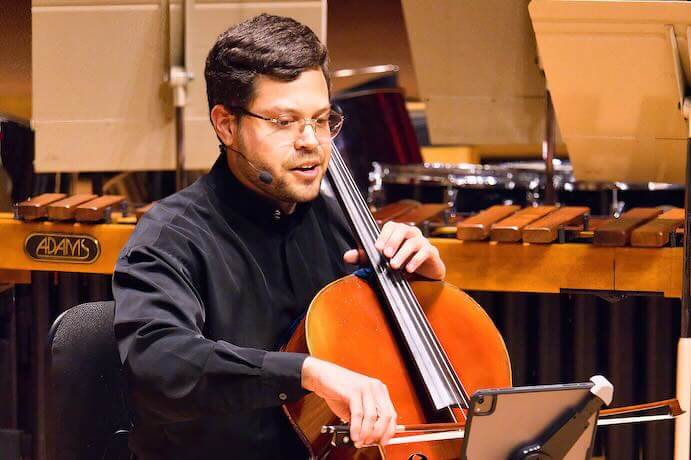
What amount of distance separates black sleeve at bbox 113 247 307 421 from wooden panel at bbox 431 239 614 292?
119cm

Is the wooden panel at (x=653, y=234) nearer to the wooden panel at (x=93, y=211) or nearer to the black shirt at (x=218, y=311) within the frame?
the black shirt at (x=218, y=311)

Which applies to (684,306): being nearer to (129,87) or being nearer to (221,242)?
(221,242)

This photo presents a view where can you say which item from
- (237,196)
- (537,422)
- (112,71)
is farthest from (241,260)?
(112,71)

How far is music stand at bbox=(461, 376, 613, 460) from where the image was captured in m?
1.67

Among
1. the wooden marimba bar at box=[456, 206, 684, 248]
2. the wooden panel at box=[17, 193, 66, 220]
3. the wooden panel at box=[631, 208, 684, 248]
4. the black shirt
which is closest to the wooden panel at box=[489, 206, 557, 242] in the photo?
the wooden marimba bar at box=[456, 206, 684, 248]

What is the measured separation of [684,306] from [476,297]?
2.76ft

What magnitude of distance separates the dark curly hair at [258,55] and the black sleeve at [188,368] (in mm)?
497

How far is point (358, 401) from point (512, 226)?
1328 mm

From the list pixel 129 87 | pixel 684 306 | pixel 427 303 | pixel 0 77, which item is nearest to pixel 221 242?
pixel 427 303

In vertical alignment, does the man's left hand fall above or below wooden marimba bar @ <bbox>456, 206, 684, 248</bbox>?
above

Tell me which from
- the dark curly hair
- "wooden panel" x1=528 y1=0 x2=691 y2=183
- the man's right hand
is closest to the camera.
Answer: the man's right hand

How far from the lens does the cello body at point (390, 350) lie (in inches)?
74.0

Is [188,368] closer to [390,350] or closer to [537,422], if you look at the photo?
[390,350]

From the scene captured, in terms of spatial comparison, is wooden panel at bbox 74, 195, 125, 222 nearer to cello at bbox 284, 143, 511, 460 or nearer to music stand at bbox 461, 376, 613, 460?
cello at bbox 284, 143, 511, 460
